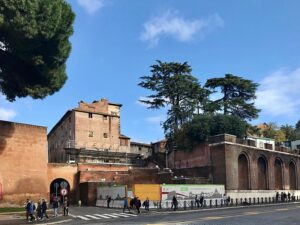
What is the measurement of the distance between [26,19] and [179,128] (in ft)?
119

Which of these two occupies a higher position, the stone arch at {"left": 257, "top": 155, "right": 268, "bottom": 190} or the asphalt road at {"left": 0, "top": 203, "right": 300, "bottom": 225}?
the stone arch at {"left": 257, "top": 155, "right": 268, "bottom": 190}

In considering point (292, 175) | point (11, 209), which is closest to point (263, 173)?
point (292, 175)

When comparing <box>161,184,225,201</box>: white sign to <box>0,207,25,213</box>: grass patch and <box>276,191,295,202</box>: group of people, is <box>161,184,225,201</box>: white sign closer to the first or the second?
<box>276,191,295,202</box>: group of people

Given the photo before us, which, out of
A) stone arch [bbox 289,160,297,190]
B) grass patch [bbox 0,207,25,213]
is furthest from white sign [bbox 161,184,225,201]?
stone arch [bbox 289,160,297,190]

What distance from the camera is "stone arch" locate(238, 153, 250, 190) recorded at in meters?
58.9

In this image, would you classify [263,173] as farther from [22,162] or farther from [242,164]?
[22,162]

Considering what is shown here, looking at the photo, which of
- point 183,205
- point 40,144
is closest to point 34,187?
point 40,144

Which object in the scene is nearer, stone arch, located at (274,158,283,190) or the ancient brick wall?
the ancient brick wall

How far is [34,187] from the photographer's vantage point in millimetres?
43531

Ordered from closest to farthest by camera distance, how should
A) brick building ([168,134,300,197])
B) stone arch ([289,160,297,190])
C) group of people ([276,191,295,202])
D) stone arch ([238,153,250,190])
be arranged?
brick building ([168,134,300,197]) < stone arch ([238,153,250,190]) < group of people ([276,191,295,202]) < stone arch ([289,160,297,190])

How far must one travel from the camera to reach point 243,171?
197ft

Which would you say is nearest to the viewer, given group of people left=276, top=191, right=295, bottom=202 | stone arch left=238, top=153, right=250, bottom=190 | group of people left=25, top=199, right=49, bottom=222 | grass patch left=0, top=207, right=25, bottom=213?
group of people left=25, top=199, right=49, bottom=222

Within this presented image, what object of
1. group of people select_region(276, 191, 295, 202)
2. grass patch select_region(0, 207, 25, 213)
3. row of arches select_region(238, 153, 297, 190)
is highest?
row of arches select_region(238, 153, 297, 190)

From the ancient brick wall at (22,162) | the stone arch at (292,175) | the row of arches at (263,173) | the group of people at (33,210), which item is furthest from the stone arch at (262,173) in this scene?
the group of people at (33,210)
